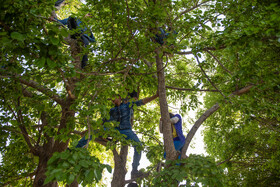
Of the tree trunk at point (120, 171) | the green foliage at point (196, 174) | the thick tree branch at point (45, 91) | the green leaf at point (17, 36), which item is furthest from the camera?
the tree trunk at point (120, 171)

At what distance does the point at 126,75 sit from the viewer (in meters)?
4.07

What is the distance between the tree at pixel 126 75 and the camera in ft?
7.22

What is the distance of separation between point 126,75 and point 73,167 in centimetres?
229

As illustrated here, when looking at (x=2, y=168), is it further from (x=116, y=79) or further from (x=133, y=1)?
(x=133, y=1)

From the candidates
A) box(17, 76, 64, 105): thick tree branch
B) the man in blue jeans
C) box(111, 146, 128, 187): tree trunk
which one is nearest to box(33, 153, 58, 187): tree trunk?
the man in blue jeans

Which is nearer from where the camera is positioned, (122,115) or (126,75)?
(126,75)

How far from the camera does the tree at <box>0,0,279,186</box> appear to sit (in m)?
2.20

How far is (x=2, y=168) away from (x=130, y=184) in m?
3.07

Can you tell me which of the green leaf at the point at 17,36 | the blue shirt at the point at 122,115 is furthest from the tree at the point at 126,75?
the blue shirt at the point at 122,115

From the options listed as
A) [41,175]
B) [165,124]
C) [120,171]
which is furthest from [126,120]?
[41,175]

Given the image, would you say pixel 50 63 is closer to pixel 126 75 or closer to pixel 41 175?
pixel 126 75

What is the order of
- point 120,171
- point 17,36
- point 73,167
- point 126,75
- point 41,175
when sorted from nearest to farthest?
point 17,36, point 73,167, point 126,75, point 41,175, point 120,171

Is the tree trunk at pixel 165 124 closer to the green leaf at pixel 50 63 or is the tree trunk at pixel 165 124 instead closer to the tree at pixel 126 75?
the tree at pixel 126 75

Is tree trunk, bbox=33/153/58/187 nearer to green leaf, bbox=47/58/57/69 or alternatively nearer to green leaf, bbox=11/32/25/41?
green leaf, bbox=47/58/57/69
